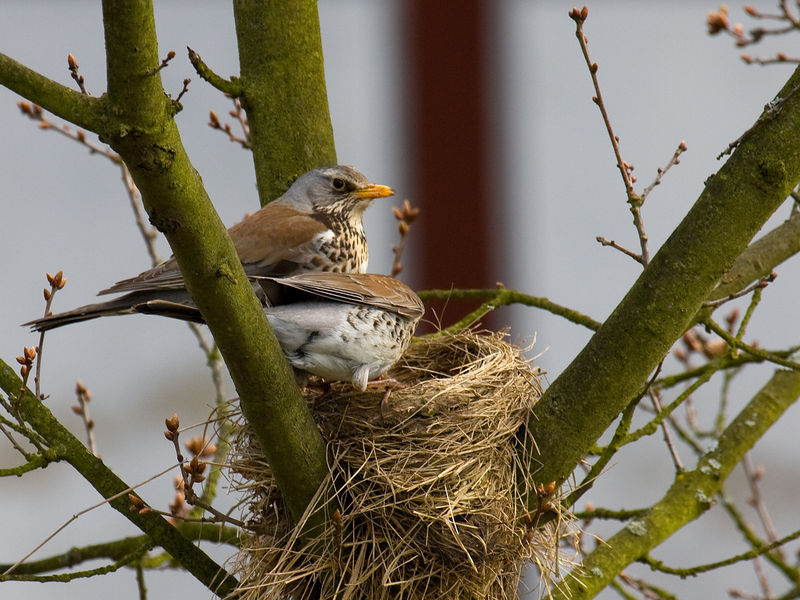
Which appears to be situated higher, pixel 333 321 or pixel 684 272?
pixel 684 272

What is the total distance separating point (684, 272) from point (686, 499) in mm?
1057

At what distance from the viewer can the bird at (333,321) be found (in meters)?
2.74

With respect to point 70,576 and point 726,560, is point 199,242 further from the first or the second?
point 726,560

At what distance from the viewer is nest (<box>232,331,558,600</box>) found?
8.39 ft

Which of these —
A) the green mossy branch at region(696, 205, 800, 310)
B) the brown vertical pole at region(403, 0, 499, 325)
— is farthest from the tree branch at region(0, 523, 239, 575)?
the brown vertical pole at region(403, 0, 499, 325)

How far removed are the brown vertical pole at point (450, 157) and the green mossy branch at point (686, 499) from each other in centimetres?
150

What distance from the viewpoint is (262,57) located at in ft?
10.7

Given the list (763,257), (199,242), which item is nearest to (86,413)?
(199,242)

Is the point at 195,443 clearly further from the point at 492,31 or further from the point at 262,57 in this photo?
the point at 492,31

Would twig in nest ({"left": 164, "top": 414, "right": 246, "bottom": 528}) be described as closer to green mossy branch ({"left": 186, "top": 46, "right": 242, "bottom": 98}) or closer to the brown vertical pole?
green mossy branch ({"left": 186, "top": 46, "right": 242, "bottom": 98})

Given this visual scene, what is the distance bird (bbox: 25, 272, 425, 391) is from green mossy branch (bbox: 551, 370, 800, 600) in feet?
2.64

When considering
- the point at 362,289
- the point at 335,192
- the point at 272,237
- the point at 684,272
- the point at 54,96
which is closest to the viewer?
the point at 54,96

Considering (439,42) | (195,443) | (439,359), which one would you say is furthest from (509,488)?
(439,42)

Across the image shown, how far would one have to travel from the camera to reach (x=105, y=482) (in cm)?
253
